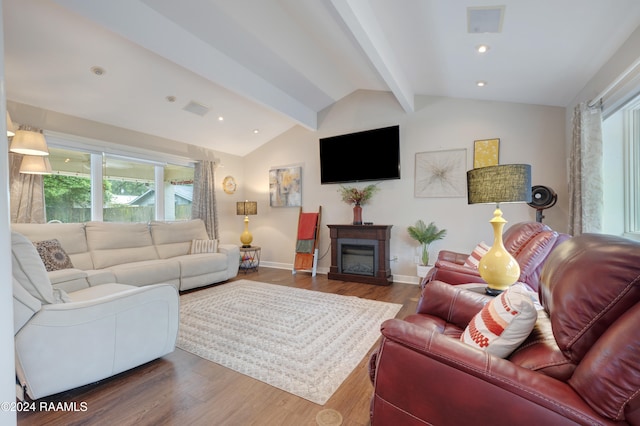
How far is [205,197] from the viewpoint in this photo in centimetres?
521

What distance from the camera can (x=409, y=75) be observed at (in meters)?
3.53

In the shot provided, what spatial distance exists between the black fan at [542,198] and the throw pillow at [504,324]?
8.83ft

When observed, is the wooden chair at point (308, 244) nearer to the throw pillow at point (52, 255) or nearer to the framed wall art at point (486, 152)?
the framed wall art at point (486, 152)

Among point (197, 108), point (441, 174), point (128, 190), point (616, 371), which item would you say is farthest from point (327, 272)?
point (616, 371)

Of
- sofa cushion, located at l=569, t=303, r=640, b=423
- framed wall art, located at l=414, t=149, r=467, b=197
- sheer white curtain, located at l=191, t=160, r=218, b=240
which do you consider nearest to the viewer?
sofa cushion, located at l=569, t=303, r=640, b=423

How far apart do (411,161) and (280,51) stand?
8.11 ft

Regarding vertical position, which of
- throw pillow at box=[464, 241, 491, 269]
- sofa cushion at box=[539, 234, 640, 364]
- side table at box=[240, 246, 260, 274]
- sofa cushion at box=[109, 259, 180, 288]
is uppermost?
sofa cushion at box=[539, 234, 640, 364]

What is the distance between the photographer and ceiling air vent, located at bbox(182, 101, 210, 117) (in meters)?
4.08

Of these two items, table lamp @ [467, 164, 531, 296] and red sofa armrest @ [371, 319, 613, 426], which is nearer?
red sofa armrest @ [371, 319, 613, 426]

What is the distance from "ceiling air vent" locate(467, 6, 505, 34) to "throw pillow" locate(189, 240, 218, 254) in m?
4.30

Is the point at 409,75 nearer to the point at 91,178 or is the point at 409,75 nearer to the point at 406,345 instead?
the point at 406,345

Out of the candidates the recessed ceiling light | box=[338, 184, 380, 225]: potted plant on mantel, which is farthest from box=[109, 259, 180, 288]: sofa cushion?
box=[338, 184, 380, 225]: potted plant on mantel

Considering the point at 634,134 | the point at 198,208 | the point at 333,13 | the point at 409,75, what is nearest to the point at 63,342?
the point at 333,13

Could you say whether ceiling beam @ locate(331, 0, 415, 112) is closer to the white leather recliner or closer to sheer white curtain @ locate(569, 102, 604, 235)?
sheer white curtain @ locate(569, 102, 604, 235)
